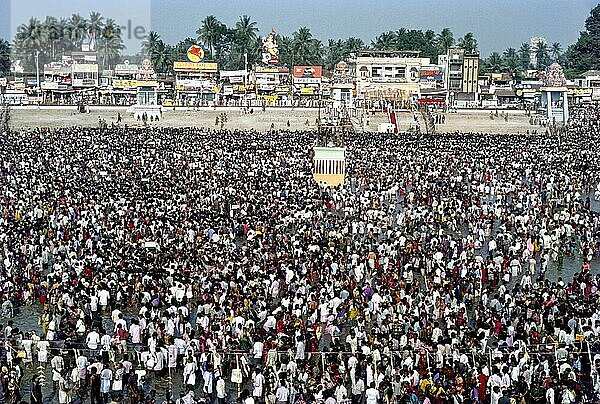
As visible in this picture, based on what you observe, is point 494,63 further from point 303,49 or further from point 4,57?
point 4,57

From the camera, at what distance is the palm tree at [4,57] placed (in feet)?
330

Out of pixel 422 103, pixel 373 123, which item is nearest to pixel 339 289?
pixel 373 123

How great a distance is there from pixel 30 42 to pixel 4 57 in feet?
11.8

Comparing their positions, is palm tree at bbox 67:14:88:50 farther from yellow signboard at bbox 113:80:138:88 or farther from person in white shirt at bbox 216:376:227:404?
person in white shirt at bbox 216:376:227:404

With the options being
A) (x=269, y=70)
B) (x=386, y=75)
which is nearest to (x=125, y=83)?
(x=269, y=70)

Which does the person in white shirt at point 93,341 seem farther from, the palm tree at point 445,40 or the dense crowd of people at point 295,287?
the palm tree at point 445,40

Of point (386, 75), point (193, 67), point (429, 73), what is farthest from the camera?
point (193, 67)

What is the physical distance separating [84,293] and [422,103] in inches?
2274

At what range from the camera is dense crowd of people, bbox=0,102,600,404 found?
1375 centimetres

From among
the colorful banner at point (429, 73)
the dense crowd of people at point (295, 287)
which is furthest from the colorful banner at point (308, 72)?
the dense crowd of people at point (295, 287)

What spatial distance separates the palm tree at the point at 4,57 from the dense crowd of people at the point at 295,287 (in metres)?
69.1

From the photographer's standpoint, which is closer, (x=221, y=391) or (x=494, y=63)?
(x=221, y=391)

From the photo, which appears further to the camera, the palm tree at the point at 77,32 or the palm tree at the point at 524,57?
the palm tree at the point at 524,57

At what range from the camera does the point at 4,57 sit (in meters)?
101
